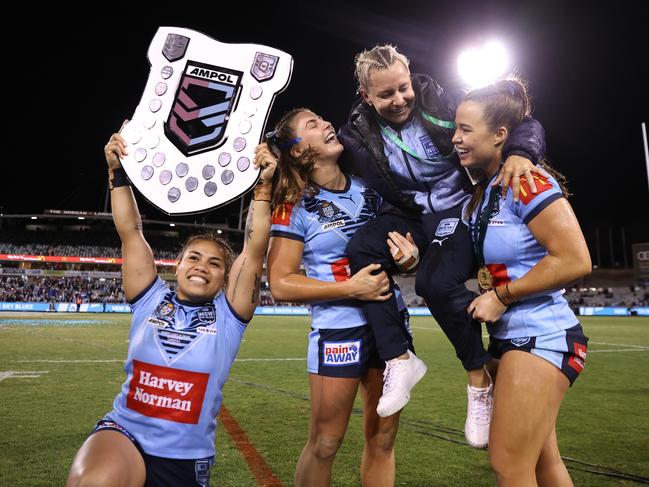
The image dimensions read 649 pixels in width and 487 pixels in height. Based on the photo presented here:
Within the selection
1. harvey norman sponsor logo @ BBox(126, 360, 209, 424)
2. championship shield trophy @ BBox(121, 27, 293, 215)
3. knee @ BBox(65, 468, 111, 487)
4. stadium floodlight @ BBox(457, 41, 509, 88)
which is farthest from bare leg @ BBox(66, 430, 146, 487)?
stadium floodlight @ BBox(457, 41, 509, 88)

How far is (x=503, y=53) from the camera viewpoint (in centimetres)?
840

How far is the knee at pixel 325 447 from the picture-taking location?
2803 mm

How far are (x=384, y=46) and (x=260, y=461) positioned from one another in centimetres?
348

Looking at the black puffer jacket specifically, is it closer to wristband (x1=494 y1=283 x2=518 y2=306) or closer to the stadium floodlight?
wristband (x1=494 y1=283 x2=518 y2=306)

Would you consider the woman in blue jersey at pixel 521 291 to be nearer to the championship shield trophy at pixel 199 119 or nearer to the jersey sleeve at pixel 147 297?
the championship shield trophy at pixel 199 119

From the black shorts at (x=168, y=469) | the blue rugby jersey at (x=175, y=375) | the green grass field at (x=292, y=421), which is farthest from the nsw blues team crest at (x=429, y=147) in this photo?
the green grass field at (x=292, y=421)

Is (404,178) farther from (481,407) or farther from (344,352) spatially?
(481,407)

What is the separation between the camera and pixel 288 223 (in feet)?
9.62

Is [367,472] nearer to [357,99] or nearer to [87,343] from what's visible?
[357,99]

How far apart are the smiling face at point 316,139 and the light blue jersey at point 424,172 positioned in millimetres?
304

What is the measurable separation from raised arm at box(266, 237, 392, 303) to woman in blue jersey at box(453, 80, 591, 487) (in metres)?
0.54

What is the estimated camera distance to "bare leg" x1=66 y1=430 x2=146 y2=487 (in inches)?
86.7

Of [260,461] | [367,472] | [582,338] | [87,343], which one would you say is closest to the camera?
[582,338]

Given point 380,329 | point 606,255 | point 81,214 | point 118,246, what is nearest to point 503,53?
point 380,329
